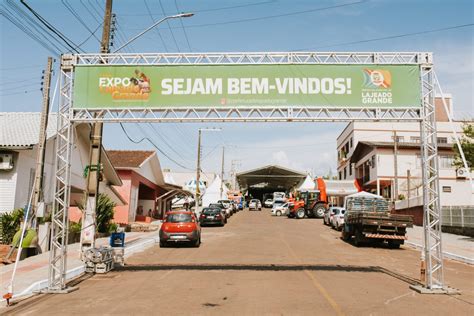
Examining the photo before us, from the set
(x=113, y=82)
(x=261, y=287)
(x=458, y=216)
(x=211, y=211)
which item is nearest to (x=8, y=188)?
(x=113, y=82)

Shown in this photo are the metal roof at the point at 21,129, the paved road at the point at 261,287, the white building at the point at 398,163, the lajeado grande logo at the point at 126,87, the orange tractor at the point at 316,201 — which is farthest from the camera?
the orange tractor at the point at 316,201

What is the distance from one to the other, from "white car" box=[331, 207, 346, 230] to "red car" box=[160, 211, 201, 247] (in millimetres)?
13163

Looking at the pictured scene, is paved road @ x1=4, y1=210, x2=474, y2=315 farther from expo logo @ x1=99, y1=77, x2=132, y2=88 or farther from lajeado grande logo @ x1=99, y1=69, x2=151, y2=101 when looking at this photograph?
expo logo @ x1=99, y1=77, x2=132, y2=88

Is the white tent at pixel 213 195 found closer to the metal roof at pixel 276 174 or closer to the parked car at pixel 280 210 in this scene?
the metal roof at pixel 276 174

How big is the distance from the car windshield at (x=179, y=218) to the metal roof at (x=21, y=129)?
6.75m

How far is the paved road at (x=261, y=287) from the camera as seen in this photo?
29.4 feet

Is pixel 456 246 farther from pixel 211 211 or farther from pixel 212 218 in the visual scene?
pixel 211 211

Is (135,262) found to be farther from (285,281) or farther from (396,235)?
(396,235)

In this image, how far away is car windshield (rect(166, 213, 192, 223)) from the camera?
69.4ft

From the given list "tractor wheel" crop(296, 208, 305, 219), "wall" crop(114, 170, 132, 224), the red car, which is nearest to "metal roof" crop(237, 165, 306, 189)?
"tractor wheel" crop(296, 208, 305, 219)

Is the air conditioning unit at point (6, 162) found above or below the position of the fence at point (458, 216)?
above

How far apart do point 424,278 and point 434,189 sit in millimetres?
2504

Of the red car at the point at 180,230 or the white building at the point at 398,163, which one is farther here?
the white building at the point at 398,163

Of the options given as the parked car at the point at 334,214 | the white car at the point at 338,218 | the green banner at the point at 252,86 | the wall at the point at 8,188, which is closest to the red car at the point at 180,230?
the wall at the point at 8,188
